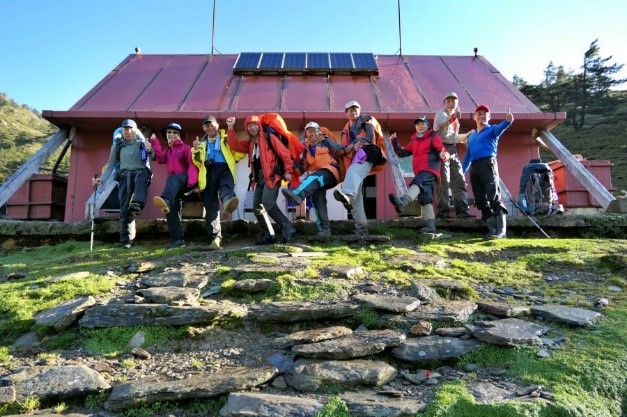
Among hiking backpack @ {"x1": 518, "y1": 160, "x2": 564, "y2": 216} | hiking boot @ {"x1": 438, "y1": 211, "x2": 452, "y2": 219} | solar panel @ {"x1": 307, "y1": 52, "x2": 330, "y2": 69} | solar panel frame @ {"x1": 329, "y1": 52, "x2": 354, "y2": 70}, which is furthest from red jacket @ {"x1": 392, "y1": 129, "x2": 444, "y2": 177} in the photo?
solar panel @ {"x1": 307, "y1": 52, "x2": 330, "y2": 69}

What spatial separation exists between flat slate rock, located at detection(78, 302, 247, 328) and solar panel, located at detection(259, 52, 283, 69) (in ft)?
30.1

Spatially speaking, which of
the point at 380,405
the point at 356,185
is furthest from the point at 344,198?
the point at 380,405

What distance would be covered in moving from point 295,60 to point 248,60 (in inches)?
50.7

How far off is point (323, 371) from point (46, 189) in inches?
338

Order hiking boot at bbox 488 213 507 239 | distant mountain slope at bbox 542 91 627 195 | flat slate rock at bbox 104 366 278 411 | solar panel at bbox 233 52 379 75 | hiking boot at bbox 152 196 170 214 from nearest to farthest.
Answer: flat slate rock at bbox 104 366 278 411, hiking boot at bbox 152 196 170 214, hiking boot at bbox 488 213 507 239, solar panel at bbox 233 52 379 75, distant mountain slope at bbox 542 91 627 195

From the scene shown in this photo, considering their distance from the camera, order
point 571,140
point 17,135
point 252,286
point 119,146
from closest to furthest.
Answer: point 252,286
point 119,146
point 17,135
point 571,140

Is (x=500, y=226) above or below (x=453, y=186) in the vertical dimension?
below

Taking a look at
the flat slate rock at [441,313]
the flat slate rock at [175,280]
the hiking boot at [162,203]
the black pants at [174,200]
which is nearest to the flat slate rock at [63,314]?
the flat slate rock at [175,280]

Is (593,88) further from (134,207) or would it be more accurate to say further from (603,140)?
(134,207)

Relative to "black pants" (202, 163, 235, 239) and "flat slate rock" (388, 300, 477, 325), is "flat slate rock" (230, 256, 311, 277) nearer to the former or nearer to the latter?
"flat slate rock" (388, 300, 477, 325)

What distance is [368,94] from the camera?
10719 mm

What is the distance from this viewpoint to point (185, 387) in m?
2.70

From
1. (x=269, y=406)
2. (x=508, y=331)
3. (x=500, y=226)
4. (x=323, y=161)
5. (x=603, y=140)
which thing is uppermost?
(x=603, y=140)

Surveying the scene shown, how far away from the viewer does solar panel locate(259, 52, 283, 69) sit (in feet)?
38.6
